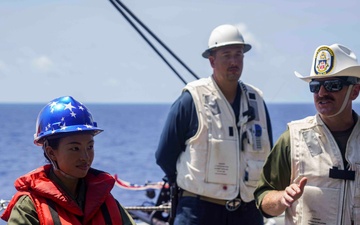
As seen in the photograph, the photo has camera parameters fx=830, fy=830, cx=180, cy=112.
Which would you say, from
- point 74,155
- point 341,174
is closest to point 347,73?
point 341,174

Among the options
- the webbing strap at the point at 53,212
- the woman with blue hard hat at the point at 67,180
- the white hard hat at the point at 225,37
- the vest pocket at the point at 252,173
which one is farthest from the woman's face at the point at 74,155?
the white hard hat at the point at 225,37

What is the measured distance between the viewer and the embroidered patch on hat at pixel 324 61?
155 inches

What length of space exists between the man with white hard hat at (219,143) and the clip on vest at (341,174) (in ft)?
4.45

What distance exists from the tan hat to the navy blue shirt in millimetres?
1343

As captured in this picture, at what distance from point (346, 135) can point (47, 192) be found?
1445mm

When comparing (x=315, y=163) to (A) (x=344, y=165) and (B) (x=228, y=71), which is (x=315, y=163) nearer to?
(A) (x=344, y=165)

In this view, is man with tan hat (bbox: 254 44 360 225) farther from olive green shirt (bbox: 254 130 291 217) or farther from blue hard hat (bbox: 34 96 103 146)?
blue hard hat (bbox: 34 96 103 146)

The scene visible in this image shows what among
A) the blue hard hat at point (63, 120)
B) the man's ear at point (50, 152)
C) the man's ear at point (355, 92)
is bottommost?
the man's ear at point (50, 152)

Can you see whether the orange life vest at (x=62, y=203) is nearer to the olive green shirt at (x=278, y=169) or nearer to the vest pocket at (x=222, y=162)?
the olive green shirt at (x=278, y=169)

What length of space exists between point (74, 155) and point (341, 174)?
123cm

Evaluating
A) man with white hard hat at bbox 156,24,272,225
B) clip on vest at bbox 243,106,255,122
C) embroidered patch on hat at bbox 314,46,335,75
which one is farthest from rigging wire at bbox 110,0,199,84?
embroidered patch on hat at bbox 314,46,335,75

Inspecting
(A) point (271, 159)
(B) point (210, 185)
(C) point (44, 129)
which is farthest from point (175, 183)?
(C) point (44, 129)

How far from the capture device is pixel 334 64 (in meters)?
3.93

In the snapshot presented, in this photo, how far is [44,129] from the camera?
3.62 metres
